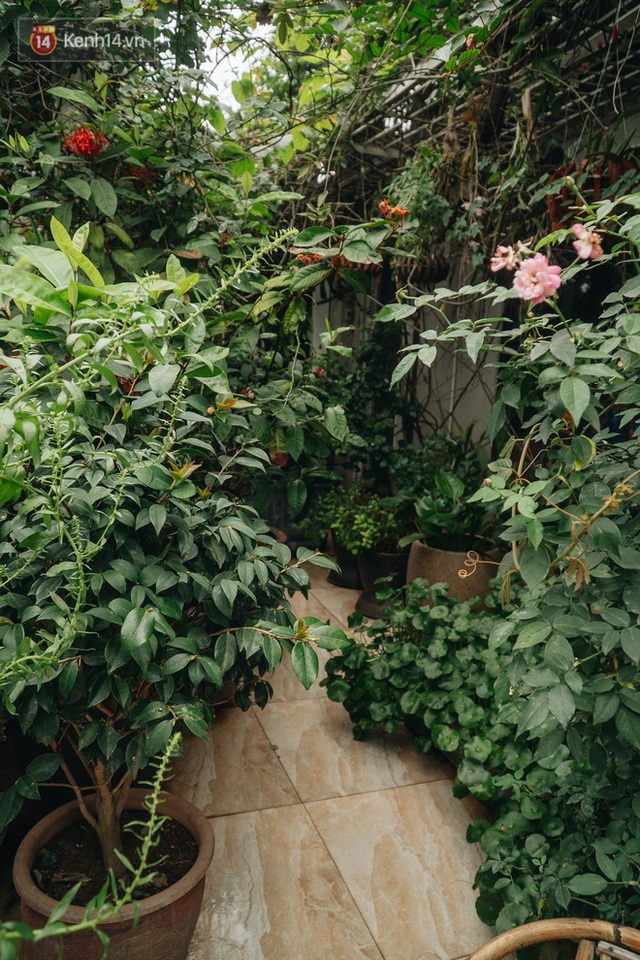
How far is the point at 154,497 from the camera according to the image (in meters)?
1.31

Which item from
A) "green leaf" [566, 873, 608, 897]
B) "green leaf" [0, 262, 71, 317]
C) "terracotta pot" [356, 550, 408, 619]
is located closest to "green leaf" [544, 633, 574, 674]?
"green leaf" [566, 873, 608, 897]

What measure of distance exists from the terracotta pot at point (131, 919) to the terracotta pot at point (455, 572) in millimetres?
1709

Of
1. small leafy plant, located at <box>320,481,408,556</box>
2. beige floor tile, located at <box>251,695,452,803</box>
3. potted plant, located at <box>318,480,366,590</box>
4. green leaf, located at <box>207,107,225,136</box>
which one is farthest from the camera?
potted plant, located at <box>318,480,366,590</box>

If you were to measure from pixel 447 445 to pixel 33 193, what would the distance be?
2.42 meters

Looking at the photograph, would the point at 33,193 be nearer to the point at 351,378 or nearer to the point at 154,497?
the point at 154,497

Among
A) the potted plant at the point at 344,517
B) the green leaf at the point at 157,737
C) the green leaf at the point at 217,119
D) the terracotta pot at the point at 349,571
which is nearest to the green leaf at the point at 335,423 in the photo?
the green leaf at the point at 157,737

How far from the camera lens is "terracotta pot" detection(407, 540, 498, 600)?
2945mm

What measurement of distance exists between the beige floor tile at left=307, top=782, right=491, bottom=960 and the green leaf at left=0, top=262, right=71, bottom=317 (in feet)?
5.50

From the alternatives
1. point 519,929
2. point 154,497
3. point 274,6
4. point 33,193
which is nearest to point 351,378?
point 274,6

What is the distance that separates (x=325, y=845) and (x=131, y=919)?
2.82 ft

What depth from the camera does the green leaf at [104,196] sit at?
1.76m

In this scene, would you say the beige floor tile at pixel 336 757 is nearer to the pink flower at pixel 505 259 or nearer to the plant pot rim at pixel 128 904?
the plant pot rim at pixel 128 904

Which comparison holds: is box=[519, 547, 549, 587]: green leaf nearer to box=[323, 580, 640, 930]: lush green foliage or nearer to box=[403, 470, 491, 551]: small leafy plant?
box=[323, 580, 640, 930]: lush green foliage

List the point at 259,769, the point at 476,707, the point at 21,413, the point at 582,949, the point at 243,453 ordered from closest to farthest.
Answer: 1. the point at 21,413
2. the point at 582,949
3. the point at 243,453
4. the point at 476,707
5. the point at 259,769
